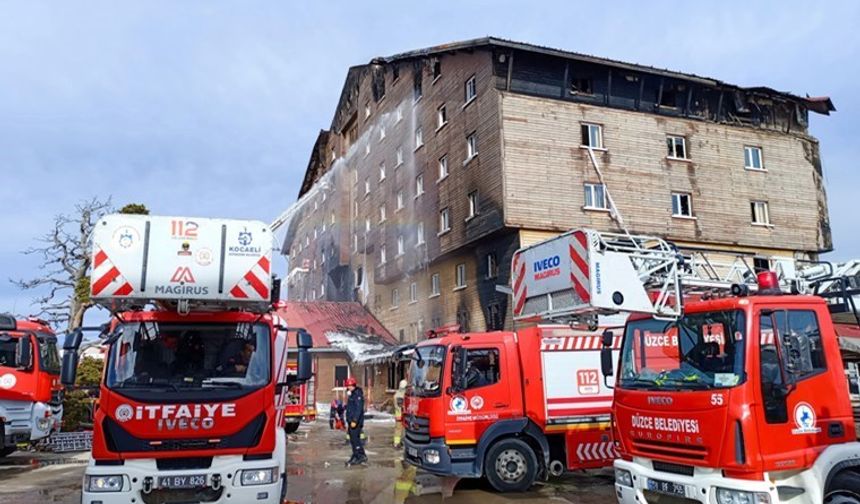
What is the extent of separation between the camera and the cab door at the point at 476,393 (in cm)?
962

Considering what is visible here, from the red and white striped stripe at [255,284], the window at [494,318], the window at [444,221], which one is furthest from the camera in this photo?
the window at [444,221]

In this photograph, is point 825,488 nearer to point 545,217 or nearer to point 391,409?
point 545,217

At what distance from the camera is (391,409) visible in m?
28.6

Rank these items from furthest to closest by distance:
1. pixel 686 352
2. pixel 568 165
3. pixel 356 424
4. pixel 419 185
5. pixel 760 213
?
pixel 419 185, pixel 760 213, pixel 568 165, pixel 356 424, pixel 686 352

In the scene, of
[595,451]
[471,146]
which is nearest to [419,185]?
[471,146]

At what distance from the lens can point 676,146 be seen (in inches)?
974

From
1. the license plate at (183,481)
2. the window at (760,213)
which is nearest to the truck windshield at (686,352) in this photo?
the license plate at (183,481)

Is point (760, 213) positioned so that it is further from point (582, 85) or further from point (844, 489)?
point (844, 489)

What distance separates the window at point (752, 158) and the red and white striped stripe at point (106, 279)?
85.2ft

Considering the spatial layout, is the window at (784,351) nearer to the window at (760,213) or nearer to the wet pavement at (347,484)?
the wet pavement at (347,484)

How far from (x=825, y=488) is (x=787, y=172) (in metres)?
24.4

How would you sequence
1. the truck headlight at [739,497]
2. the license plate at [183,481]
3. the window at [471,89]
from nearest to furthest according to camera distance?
the truck headlight at [739,497] → the license plate at [183,481] → the window at [471,89]

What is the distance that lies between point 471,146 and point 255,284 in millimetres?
19236

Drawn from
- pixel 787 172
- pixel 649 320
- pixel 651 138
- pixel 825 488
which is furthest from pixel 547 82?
pixel 825 488
